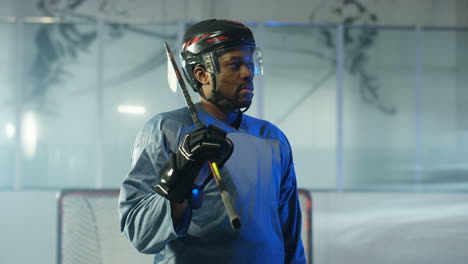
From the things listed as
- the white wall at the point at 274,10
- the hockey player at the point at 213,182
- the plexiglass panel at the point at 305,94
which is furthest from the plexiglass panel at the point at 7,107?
the hockey player at the point at 213,182

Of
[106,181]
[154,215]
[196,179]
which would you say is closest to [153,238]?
[154,215]

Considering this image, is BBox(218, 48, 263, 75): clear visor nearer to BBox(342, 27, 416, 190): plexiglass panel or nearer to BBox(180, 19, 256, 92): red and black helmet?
BBox(180, 19, 256, 92): red and black helmet

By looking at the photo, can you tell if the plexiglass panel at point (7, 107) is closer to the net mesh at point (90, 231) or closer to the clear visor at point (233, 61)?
the net mesh at point (90, 231)

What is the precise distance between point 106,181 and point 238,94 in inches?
212

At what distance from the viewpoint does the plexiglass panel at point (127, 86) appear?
677cm

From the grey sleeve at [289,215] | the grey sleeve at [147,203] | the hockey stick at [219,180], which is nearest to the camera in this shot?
the hockey stick at [219,180]

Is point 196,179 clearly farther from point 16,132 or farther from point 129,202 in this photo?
point 16,132

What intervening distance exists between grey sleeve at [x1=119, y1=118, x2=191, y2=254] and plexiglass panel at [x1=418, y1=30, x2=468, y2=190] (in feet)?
18.9

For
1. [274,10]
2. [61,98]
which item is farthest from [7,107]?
[274,10]

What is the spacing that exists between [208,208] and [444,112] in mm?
5865

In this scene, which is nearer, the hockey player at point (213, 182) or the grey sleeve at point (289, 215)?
the hockey player at point (213, 182)

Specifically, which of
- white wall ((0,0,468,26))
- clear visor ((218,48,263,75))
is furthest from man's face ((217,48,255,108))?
white wall ((0,0,468,26))

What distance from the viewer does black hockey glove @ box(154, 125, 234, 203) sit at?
1.33 meters

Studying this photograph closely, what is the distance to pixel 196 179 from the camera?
1404 millimetres
